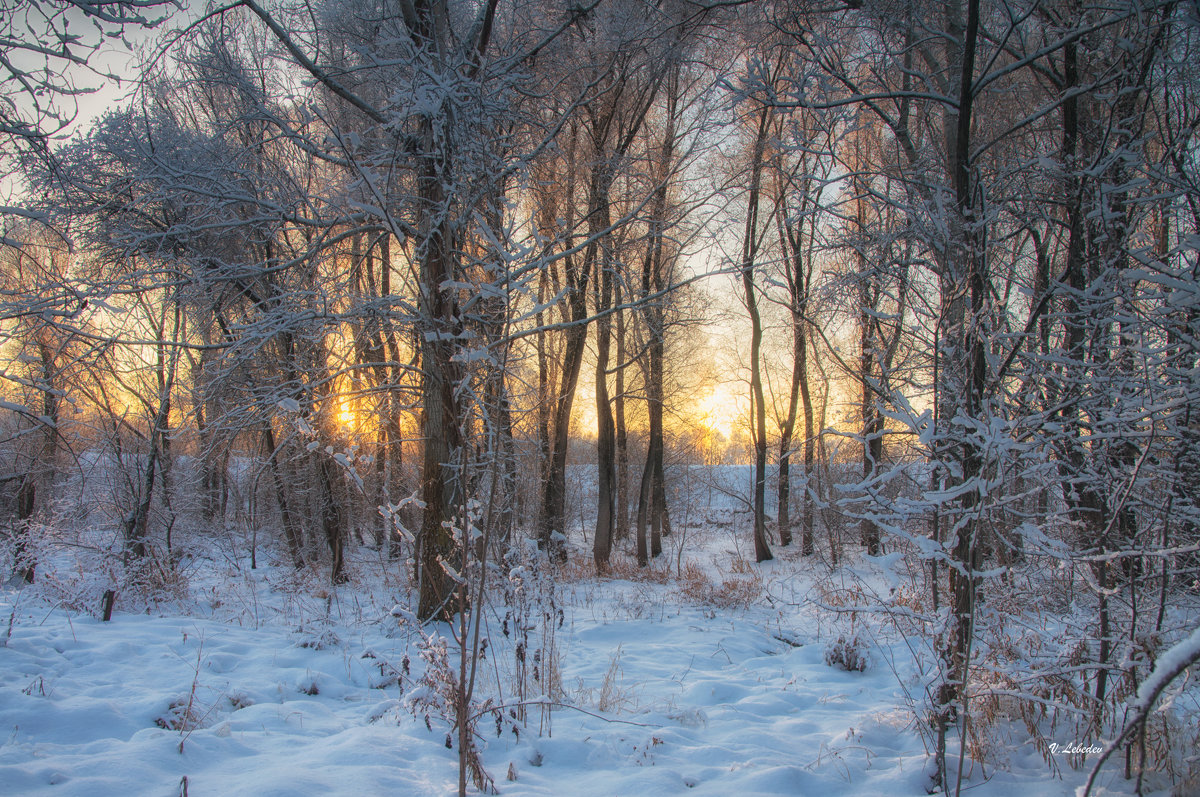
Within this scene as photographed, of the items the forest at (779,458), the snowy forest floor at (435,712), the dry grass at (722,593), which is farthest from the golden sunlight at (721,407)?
the snowy forest floor at (435,712)

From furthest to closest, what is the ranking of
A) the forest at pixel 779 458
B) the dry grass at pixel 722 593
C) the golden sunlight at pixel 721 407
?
the golden sunlight at pixel 721 407, the dry grass at pixel 722 593, the forest at pixel 779 458

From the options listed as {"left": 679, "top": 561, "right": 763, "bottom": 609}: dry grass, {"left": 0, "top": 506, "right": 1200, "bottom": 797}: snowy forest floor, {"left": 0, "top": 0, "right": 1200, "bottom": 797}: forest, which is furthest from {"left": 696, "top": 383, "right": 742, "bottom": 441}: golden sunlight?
{"left": 0, "top": 506, "right": 1200, "bottom": 797}: snowy forest floor

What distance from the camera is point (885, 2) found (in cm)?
366

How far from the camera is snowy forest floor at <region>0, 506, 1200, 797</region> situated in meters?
2.58

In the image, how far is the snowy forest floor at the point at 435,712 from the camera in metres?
2.58

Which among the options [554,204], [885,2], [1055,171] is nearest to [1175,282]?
[1055,171]

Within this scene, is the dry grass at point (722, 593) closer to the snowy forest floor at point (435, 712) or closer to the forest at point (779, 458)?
the forest at point (779, 458)

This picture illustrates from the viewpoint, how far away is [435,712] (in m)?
3.44

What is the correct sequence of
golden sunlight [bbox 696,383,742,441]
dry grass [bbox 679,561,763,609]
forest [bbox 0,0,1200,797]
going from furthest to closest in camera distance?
golden sunlight [bbox 696,383,742,441] < dry grass [bbox 679,561,763,609] < forest [bbox 0,0,1200,797]

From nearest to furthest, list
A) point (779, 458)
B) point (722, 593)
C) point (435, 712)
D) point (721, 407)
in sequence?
point (435, 712) → point (779, 458) → point (722, 593) → point (721, 407)

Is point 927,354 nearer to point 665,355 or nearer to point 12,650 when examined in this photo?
point 12,650

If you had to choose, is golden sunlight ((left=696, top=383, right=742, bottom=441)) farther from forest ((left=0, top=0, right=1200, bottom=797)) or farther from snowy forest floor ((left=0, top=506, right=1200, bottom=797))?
snowy forest floor ((left=0, top=506, right=1200, bottom=797))

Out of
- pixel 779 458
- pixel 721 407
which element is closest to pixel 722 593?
pixel 779 458

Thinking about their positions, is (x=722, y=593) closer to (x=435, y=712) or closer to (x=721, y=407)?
(x=435, y=712)
